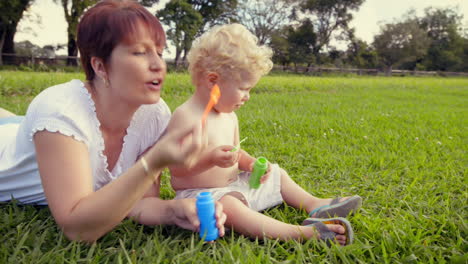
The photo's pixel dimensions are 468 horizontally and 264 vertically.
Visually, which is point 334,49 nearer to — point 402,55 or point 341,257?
point 402,55

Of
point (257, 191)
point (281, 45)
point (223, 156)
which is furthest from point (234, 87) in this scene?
point (281, 45)

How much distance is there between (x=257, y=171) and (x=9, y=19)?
24763 mm

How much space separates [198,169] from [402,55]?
1667 inches

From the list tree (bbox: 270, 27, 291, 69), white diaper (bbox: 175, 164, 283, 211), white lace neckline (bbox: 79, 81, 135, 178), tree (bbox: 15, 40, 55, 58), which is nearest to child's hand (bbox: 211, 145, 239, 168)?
white diaper (bbox: 175, 164, 283, 211)

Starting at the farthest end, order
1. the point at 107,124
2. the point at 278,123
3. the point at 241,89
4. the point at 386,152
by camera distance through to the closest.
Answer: the point at 278,123 → the point at 386,152 → the point at 241,89 → the point at 107,124

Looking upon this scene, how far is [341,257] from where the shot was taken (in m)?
1.29

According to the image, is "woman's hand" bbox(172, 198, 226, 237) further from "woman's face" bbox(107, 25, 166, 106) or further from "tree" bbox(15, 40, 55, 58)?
"tree" bbox(15, 40, 55, 58)

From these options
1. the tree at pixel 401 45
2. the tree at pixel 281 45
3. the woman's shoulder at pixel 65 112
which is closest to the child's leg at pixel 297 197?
the woman's shoulder at pixel 65 112

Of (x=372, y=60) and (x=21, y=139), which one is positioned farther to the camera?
(x=372, y=60)

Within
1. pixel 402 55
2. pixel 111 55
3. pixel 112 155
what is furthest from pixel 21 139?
pixel 402 55

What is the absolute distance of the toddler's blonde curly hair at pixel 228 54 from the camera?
5.49 ft

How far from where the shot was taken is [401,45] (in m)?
39.3

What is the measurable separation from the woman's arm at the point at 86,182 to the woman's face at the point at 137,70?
243 mm

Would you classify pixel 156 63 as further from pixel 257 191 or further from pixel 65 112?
pixel 257 191
